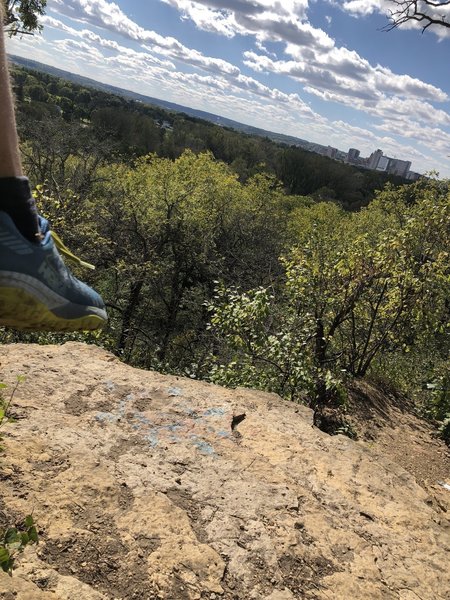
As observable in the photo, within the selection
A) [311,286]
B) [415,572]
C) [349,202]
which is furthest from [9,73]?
[349,202]

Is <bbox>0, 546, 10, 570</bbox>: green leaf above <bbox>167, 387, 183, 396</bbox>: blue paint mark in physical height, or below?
above

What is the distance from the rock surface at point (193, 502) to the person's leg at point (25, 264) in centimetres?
137

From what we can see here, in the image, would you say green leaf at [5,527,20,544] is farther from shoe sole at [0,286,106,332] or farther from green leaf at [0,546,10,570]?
shoe sole at [0,286,106,332]

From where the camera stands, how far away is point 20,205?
185 cm

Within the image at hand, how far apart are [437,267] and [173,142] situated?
57.9 m

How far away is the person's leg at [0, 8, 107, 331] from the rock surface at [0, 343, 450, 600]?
54.1 inches

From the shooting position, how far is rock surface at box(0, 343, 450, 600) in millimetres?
2719

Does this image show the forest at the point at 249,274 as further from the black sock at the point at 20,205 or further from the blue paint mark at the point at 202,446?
the blue paint mark at the point at 202,446

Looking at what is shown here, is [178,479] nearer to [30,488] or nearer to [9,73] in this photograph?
[30,488]

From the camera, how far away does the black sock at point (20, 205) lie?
179cm

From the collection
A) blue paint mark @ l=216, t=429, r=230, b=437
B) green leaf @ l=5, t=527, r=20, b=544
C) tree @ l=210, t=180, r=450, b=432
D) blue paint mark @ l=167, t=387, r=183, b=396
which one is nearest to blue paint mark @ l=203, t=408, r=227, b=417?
blue paint mark @ l=216, t=429, r=230, b=437

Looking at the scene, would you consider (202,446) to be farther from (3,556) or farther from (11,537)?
(3,556)

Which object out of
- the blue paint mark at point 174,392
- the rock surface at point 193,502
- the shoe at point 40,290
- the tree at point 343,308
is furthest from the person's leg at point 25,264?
the tree at point 343,308

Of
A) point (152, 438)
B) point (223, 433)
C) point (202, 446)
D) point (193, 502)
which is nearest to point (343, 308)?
point (223, 433)
